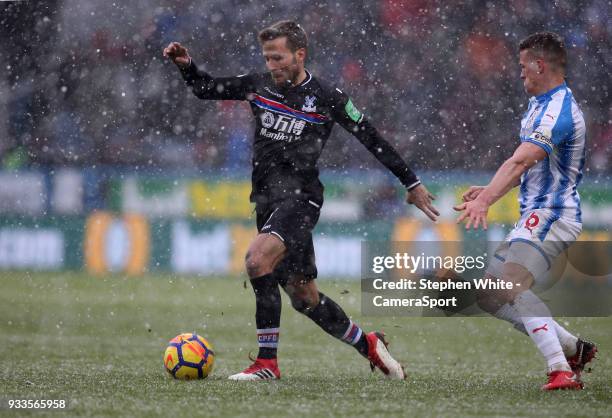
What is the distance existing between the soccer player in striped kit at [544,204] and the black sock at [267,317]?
3.32ft

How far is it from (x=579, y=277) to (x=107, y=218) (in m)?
7.90

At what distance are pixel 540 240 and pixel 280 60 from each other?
1569mm

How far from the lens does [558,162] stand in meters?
4.56

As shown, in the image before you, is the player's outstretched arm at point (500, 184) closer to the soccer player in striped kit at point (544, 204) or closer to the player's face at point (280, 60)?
the soccer player in striped kit at point (544, 204)

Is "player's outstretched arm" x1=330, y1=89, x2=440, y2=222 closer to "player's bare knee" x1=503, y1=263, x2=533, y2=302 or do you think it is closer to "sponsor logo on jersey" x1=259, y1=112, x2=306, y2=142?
"sponsor logo on jersey" x1=259, y1=112, x2=306, y2=142

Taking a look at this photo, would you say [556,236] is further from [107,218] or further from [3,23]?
[3,23]

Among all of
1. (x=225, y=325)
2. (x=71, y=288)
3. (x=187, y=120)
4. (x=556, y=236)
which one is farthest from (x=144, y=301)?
(x=556, y=236)

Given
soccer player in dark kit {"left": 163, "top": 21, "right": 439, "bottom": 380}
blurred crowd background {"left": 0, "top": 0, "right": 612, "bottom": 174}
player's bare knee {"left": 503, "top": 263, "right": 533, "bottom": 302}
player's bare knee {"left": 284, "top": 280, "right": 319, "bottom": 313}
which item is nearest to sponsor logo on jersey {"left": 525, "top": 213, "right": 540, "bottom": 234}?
player's bare knee {"left": 503, "top": 263, "right": 533, "bottom": 302}

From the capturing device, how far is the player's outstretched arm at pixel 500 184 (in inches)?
159

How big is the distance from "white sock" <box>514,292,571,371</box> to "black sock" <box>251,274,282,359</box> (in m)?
1.16

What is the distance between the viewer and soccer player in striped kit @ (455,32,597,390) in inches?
175

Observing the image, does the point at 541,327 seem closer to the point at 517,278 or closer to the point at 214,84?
the point at 517,278

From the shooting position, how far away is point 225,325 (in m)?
8.48

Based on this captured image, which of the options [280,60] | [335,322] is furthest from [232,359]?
[280,60]
